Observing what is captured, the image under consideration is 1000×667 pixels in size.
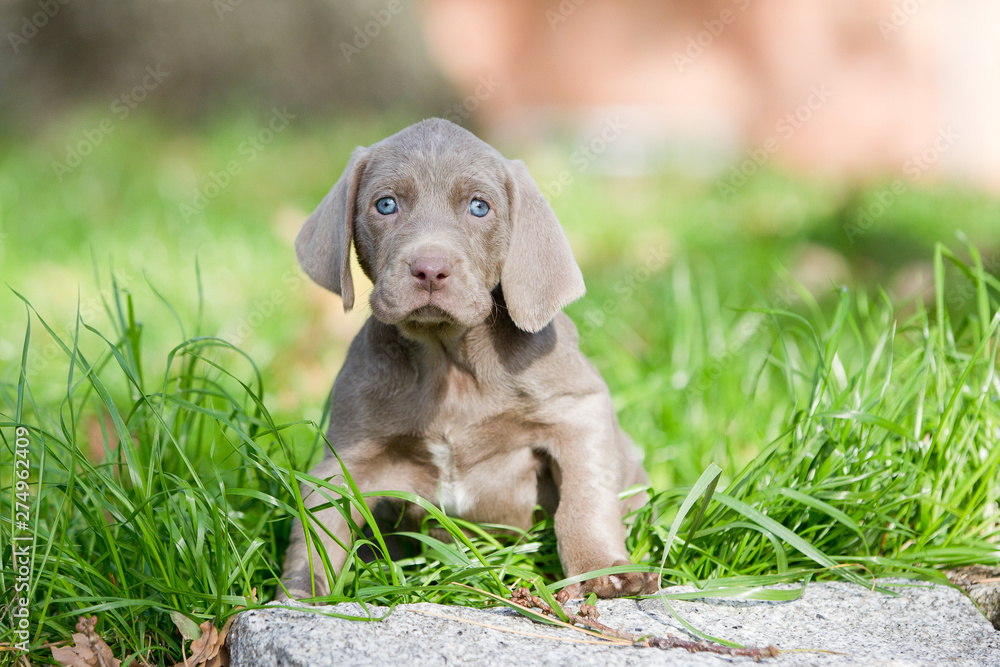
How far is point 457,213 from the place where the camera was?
2928 mm

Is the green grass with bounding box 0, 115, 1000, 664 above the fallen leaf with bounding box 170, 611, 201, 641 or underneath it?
above

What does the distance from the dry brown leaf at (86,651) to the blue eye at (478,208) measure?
1611mm

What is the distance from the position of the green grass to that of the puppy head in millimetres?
506

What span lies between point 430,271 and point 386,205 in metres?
0.40

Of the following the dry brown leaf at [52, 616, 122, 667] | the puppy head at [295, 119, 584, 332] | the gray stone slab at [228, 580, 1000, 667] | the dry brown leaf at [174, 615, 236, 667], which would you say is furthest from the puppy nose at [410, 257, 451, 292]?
the dry brown leaf at [52, 616, 122, 667]

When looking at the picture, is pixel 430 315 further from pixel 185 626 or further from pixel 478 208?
pixel 185 626

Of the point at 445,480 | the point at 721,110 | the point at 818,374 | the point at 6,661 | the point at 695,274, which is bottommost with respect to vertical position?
the point at 6,661

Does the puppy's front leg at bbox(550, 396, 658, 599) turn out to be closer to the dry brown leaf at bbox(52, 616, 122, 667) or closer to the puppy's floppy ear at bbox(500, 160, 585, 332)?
the puppy's floppy ear at bbox(500, 160, 585, 332)

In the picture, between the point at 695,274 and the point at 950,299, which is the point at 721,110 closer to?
the point at 695,274

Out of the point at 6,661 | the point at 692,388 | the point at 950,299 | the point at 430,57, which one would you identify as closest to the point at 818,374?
the point at 692,388

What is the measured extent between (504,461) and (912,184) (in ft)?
27.4

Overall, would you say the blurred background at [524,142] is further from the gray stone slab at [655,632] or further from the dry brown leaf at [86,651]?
the dry brown leaf at [86,651]

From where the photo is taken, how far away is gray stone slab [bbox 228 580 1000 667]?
2.33m

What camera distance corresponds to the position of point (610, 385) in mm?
4918
